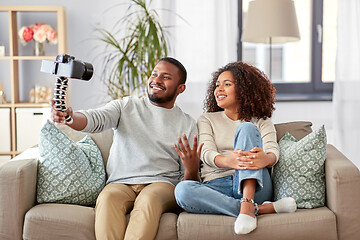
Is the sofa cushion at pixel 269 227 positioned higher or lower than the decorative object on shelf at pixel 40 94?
lower

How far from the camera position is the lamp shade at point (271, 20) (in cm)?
342

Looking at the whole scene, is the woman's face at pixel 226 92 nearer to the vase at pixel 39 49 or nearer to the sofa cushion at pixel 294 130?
the sofa cushion at pixel 294 130

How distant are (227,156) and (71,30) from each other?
2319mm

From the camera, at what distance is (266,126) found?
7.83 feet

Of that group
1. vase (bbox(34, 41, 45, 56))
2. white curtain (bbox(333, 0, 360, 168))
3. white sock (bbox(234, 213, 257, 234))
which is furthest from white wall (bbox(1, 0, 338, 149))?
white sock (bbox(234, 213, 257, 234))

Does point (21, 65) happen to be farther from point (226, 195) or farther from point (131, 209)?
point (226, 195)

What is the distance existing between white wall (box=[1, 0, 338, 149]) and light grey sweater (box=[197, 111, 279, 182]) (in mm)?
1647

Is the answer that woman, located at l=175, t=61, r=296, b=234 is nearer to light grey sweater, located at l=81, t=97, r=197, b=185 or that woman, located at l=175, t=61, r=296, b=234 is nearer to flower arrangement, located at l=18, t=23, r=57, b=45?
light grey sweater, located at l=81, t=97, r=197, b=185

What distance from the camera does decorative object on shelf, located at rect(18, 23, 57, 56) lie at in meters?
3.81

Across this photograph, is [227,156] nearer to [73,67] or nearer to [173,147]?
[173,147]

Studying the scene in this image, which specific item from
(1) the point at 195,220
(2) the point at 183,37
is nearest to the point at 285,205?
(1) the point at 195,220

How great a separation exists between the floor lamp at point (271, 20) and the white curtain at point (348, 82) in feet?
2.37

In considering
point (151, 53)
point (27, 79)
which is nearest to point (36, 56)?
point (27, 79)

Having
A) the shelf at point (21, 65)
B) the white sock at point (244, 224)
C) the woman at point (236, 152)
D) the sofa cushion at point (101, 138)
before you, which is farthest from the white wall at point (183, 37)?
the white sock at point (244, 224)
